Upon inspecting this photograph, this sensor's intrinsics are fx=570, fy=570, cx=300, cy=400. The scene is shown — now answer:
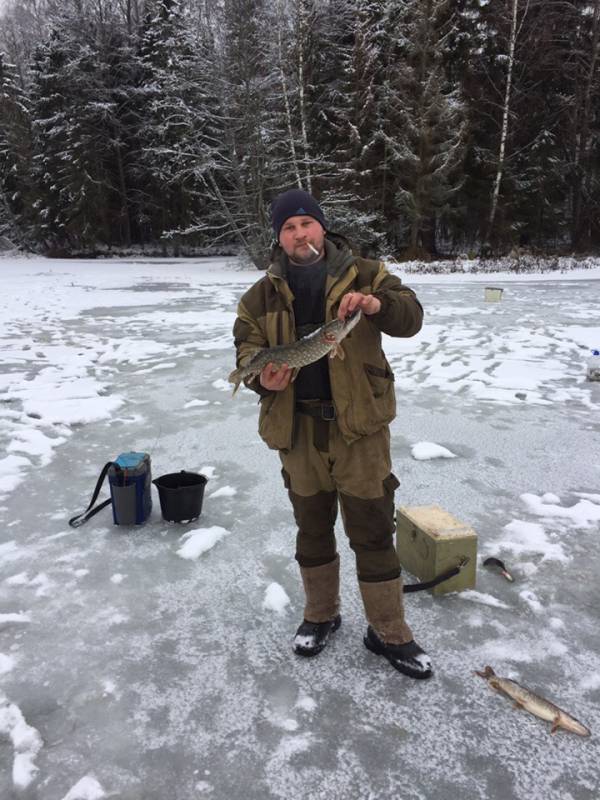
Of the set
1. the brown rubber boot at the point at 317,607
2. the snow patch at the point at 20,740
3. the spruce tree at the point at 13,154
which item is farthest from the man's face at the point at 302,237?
the spruce tree at the point at 13,154

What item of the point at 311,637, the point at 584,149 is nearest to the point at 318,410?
the point at 311,637

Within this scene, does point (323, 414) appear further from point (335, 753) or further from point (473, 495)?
point (473, 495)

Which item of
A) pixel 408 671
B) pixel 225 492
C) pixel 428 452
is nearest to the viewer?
pixel 408 671

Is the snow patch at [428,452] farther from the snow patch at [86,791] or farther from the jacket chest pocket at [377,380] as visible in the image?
the snow patch at [86,791]

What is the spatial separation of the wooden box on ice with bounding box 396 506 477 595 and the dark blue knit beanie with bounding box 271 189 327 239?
5.71 ft

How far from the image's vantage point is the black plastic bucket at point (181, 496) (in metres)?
3.79

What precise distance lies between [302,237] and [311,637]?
182cm

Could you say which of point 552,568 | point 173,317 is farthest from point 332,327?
point 173,317

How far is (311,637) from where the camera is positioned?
268 cm

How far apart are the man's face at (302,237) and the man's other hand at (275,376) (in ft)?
1.64

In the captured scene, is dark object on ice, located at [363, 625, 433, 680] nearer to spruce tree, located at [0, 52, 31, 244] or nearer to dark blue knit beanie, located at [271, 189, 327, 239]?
dark blue knit beanie, located at [271, 189, 327, 239]

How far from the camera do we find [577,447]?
5.01 meters

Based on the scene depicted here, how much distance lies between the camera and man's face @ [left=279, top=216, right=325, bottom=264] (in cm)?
233

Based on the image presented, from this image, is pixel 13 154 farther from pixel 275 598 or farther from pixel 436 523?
Result: pixel 436 523
